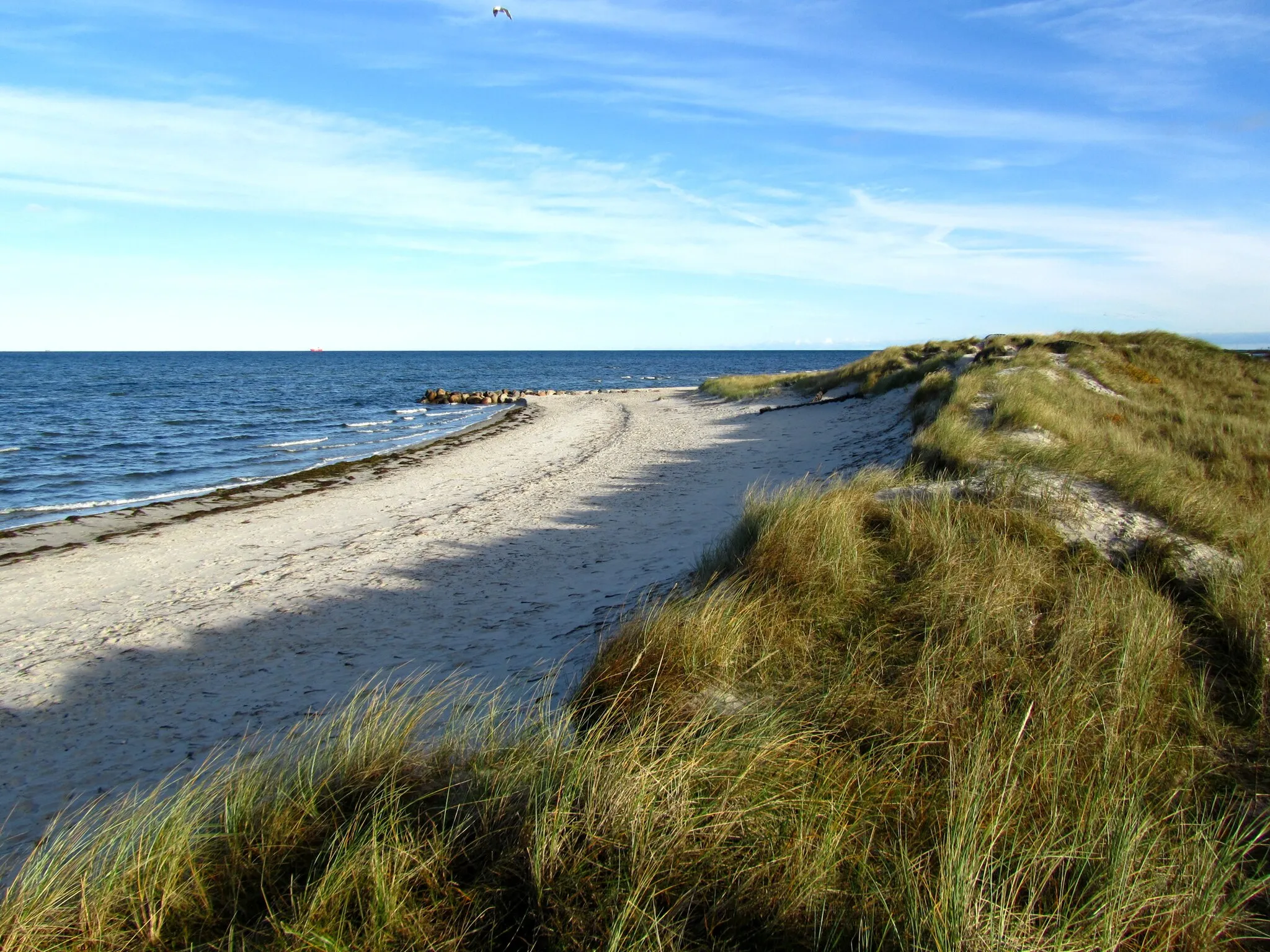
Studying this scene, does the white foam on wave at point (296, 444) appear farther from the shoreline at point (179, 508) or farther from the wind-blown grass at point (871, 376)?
the wind-blown grass at point (871, 376)

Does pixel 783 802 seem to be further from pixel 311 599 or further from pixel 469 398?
pixel 469 398

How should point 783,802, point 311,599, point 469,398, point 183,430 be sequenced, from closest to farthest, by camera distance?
point 783,802
point 311,599
point 183,430
point 469,398

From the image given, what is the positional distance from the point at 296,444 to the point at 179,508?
404 inches

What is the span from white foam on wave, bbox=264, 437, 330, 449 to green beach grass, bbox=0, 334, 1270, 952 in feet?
65.6

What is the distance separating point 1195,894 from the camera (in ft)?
7.91

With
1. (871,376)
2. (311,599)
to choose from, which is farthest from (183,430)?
(871,376)

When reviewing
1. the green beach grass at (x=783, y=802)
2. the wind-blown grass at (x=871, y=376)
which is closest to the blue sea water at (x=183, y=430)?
the wind-blown grass at (x=871, y=376)

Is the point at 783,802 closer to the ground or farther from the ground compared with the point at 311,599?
farther from the ground

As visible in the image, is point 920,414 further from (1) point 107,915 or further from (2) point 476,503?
(1) point 107,915

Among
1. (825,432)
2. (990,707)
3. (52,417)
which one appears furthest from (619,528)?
(52,417)

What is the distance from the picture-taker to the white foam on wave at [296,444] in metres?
22.7

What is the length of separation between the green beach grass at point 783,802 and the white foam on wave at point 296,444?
65.6ft

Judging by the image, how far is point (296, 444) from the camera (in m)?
23.3

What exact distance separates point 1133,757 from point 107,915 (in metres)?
3.91
